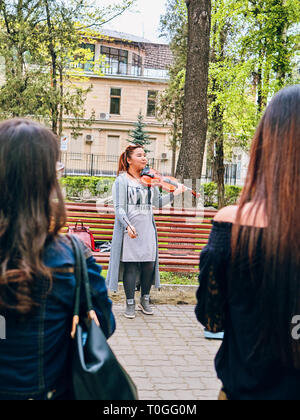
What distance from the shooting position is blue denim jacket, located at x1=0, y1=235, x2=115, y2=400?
179 centimetres

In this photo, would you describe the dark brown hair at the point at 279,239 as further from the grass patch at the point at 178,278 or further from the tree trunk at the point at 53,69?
the tree trunk at the point at 53,69

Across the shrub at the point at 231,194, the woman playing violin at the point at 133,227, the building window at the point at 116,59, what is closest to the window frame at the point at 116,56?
the building window at the point at 116,59

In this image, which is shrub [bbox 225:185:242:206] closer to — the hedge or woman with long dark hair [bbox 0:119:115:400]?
the hedge

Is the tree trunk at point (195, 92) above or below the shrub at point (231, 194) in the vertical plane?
above

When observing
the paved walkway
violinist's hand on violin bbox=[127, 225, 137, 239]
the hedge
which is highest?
violinist's hand on violin bbox=[127, 225, 137, 239]

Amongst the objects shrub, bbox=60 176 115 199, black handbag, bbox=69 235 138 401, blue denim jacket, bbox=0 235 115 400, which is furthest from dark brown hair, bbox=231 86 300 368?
shrub, bbox=60 176 115 199

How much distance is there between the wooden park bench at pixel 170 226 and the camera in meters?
8.41

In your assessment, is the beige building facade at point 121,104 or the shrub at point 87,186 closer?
the shrub at point 87,186

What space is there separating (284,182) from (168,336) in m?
4.27

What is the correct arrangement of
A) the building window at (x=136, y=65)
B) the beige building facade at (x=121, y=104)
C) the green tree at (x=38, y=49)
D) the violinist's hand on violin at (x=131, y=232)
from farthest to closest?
the building window at (x=136, y=65)
the beige building facade at (x=121, y=104)
the green tree at (x=38, y=49)
the violinist's hand on violin at (x=131, y=232)

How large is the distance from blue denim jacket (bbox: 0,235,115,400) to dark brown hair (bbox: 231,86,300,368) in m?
0.63

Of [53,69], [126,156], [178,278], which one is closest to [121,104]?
[53,69]

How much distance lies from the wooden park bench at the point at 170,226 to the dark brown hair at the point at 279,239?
6371 mm

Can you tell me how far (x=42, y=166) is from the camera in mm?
1819
